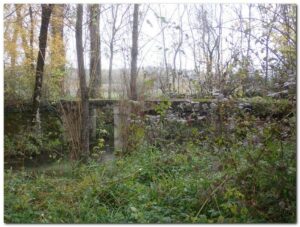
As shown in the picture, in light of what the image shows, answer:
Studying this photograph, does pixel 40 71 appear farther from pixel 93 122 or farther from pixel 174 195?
pixel 174 195

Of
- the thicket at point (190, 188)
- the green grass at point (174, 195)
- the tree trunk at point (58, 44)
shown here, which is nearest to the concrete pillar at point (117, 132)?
the tree trunk at point (58, 44)

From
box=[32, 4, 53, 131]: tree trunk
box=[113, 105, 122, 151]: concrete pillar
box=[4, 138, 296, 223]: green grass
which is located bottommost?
box=[4, 138, 296, 223]: green grass

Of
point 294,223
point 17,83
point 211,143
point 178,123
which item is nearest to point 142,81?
point 178,123

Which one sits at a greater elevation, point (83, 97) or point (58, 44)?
point (58, 44)

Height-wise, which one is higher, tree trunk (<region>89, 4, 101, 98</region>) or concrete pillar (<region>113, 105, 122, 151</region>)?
tree trunk (<region>89, 4, 101, 98</region>)

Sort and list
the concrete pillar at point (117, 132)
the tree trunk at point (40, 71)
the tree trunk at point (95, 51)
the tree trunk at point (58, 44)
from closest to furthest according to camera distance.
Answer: the concrete pillar at point (117, 132), the tree trunk at point (95, 51), the tree trunk at point (40, 71), the tree trunk at point (58, 44)

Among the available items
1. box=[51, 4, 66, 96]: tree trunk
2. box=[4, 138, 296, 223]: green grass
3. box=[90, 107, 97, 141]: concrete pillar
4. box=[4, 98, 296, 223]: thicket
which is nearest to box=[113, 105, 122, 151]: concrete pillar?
box=[90, 107, 97, 141]: concrete pillar

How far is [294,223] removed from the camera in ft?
8.46

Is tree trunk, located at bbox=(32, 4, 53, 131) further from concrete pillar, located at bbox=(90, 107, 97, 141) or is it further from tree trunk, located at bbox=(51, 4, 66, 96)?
concrete pillar, located at bbox=(90, 107, 97, 141)

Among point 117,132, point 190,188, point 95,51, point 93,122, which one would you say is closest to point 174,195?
point 190,188

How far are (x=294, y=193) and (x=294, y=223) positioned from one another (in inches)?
8.0

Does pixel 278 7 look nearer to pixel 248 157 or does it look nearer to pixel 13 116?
pixel 248 157

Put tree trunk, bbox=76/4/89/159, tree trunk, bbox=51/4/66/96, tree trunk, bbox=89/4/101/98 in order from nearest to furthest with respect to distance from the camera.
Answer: tree trunk, bbox=76/4/89/159, tree trunk, bbox=89/4/101/98, tree trunk, bbox=51/4/66/96

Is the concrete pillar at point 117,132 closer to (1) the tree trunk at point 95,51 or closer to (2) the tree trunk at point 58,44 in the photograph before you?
(1) the tree trunk at point 95,51
